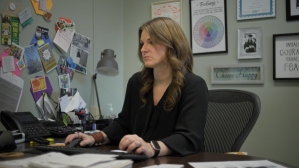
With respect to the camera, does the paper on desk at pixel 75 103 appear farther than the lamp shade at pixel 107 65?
No

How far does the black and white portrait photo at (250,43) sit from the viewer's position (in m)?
2.47

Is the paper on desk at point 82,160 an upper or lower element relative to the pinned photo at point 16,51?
lower

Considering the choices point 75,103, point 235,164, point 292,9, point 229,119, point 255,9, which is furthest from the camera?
point 255,9

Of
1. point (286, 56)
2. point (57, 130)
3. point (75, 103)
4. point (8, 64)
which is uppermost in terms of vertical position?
point (286, 56)

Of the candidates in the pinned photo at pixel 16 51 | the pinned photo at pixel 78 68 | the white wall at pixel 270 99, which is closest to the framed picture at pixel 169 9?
the white wall at pixel 270 99

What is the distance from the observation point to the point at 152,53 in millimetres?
1151

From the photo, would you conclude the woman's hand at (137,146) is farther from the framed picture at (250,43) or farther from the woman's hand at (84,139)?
the framed picture at (250,43)

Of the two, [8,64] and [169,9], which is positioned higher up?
[169,9]

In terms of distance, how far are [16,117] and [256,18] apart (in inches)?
90.2

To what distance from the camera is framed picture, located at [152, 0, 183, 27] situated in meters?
2.80

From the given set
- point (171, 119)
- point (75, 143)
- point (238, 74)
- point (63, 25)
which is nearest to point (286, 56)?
point (238, 74)

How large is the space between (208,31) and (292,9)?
804mm

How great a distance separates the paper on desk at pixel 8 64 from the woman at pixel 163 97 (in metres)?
0.82

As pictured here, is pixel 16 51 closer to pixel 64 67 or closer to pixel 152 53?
pixel 64 67
